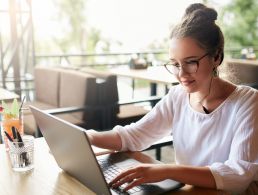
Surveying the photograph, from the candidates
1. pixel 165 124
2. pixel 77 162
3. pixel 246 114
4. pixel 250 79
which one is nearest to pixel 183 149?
pixel 165 124

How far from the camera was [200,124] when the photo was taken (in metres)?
1.35

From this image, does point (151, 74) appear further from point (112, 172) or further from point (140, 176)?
point (140, 176)

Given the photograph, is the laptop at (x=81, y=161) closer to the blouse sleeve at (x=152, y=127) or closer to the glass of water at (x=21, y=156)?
the glass of water at (x=21, y=156)

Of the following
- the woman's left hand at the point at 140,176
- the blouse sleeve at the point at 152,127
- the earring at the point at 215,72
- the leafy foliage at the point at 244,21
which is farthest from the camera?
the leafy foliage at the point at 244,21

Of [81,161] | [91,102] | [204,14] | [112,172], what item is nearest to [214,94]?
[204,14]

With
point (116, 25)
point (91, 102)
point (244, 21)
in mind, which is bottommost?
point (91, 102)

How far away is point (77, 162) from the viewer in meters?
1.03

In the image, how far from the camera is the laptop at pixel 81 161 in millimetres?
904

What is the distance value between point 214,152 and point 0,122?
0.92 meters

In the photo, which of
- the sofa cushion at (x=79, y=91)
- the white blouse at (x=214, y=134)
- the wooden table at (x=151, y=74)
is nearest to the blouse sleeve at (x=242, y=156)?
the white blouse at (x=214, y=134)

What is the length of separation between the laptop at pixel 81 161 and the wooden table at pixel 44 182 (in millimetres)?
24

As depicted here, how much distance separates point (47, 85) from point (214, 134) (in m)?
2.88

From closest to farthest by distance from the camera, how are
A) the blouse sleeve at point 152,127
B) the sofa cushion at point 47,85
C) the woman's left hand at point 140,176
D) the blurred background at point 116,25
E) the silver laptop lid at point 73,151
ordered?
the silver laptop lid at point 73,151
the woman's left hand at point 140,176
the blouse sleeve at point 152,127
the sofa cushion at point 47,85
the blurred background at point 116,25

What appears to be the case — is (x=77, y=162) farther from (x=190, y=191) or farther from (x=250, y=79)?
(x=250, y=79)
